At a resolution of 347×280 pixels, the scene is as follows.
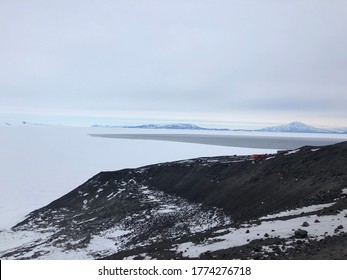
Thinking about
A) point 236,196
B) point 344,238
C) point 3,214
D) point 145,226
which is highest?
point 344,238

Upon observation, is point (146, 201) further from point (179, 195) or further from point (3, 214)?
point (3, 214)

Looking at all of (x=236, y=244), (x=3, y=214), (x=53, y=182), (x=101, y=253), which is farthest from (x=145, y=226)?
(x=53, y=182)

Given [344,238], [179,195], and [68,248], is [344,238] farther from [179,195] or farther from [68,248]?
[179,195]

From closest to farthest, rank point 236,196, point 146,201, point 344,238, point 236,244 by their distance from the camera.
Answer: point 344,238 < point 236,244 < point 236,196 < point 146,201

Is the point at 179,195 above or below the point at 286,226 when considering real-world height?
below

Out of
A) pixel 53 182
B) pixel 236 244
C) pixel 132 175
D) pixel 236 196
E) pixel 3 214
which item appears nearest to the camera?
pixel 236 244

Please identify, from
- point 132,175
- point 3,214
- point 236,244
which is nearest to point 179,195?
point 132,175

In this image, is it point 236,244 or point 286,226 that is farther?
point 286,226
